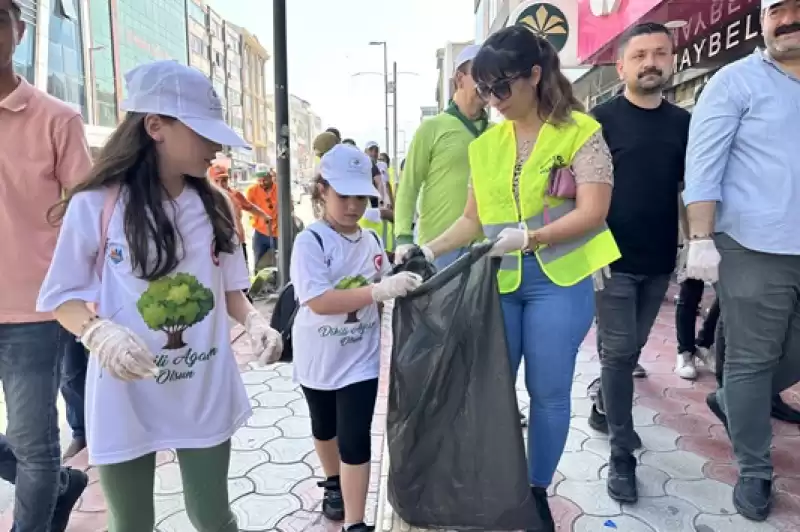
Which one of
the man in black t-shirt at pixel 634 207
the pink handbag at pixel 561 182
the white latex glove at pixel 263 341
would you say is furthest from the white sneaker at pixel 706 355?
the white latex glove at pixel 263 341

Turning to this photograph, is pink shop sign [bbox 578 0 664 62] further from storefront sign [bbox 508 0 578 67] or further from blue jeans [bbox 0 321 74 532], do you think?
blue jeans [bbox 0 321 74 532]

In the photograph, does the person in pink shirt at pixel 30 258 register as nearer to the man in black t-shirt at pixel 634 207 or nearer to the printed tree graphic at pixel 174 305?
the printed tree graphic at pixel 174 305

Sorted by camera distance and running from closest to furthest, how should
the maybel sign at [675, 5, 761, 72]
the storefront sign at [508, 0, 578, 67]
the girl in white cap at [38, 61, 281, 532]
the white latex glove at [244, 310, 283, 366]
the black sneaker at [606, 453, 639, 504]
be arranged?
the girl in white cap at [38, 61, 281, 532] → the white latex glove at [244, 310, 283, 366] → the black sneaker at [606, 453, 639, 504] → the maybel sign at [675, 5, 761, 72] → the storefront sign at [508, 0, 578, 67]

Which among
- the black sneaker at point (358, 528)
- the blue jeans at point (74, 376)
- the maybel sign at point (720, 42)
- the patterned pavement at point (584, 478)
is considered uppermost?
the maybel sign at point (720, 42)

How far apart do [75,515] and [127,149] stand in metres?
1.68

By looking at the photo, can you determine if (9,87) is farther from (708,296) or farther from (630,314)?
(708,296)

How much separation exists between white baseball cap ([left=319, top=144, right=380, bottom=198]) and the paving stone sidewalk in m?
1.21

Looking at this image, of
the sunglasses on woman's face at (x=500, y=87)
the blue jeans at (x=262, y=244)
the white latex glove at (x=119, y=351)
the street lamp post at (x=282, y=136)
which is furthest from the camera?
the blue jeans at (x=262, y=244)

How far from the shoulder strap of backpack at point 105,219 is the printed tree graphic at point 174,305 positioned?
0.40ft

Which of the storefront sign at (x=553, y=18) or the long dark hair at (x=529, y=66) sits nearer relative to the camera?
the long dark hair at (x=529, y=66)

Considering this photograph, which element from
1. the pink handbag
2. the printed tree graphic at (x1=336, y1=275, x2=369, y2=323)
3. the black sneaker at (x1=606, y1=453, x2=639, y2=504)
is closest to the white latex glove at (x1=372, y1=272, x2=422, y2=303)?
the printed tree graphic at (x1=336, y1=275, x2=369, y2=323)

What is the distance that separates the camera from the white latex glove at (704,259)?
214cm

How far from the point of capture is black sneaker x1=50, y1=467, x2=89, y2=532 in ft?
7.00

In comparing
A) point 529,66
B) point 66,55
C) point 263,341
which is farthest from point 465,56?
point 66,55
